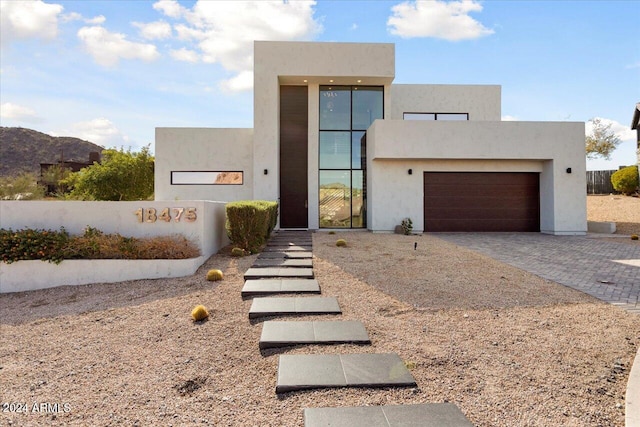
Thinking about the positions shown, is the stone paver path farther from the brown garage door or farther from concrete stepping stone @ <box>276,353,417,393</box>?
the brown garage door

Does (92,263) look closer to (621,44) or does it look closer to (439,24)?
(439,24)

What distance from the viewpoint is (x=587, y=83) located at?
9.95m

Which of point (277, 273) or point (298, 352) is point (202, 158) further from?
point (298, 352)

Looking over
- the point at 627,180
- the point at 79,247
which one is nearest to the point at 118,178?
the point at 79,247

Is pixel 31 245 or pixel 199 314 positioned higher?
pixel 31 245

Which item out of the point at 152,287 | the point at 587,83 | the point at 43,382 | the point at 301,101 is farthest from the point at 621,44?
the point at 43,382

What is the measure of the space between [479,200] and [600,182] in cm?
1398

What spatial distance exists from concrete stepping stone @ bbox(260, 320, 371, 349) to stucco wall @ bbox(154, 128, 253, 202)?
996 centimetres

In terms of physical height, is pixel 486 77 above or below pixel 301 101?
above

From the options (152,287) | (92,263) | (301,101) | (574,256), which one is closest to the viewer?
(152,287)

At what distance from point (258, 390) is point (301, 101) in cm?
1209

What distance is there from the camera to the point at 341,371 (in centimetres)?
266

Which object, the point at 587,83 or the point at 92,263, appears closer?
the point at 92,263

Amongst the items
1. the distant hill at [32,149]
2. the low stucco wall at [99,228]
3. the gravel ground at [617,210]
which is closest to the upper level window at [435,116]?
the gravel ground at [617,210]
